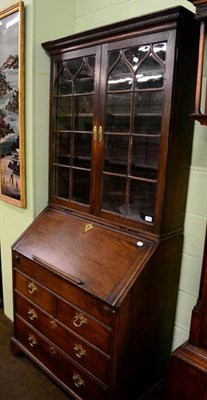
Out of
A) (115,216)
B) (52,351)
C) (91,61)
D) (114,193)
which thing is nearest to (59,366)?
(52,351)

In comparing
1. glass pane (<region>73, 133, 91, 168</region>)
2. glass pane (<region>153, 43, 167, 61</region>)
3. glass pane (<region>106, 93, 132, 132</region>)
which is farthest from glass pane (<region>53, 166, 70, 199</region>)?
glass pane (<region>153, 43, 167, 61</region>)

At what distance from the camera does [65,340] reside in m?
1.72

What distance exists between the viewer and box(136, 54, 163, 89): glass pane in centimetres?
145

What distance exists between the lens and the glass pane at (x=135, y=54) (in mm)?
1478

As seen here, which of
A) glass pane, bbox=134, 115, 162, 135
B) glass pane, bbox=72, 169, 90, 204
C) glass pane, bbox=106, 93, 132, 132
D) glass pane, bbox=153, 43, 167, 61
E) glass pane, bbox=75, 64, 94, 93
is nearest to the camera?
glass pane, bbox=153, 43, 167, 61

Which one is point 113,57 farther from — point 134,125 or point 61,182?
point 61,182

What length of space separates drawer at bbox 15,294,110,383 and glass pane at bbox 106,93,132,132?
3.72 ft

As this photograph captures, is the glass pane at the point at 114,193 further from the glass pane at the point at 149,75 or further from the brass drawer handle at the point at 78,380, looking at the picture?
the brass drawer handle at the point at 78,380

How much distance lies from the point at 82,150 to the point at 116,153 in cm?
28

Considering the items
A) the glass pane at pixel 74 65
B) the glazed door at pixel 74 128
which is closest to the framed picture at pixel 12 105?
the glazed door at pixel 74 128

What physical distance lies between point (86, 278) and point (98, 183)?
534 millimetres

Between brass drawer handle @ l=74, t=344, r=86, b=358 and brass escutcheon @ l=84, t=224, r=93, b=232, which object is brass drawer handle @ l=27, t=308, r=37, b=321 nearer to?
brass drawer handle @ l=74, t=344, r=86, b=358

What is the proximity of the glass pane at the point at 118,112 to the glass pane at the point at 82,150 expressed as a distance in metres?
0.19

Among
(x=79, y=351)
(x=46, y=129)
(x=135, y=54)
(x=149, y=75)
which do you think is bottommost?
(x=79, y=351)
